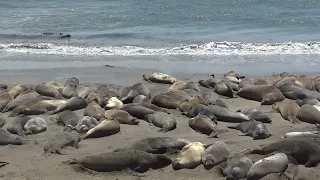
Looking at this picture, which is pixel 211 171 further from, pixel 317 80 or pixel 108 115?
pixel 317 80

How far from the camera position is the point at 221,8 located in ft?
84.6

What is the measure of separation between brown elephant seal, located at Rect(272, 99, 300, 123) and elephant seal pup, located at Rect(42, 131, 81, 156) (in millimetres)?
3338

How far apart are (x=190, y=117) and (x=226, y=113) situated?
1.88 ft

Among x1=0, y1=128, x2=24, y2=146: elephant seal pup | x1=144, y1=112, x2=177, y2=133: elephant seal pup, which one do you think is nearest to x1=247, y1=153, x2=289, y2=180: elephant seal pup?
x1=144, y1=112, x2=177, y2=133: elephant seal pup

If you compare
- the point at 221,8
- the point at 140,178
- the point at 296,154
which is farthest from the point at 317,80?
the point at 221,8

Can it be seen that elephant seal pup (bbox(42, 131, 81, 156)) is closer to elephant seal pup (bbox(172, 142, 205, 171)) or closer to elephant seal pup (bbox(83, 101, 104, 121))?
elephant seal pup (bbox(83, 101, 104, 121))

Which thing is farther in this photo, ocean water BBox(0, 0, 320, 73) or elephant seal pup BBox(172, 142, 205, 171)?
ocean water BBox(0, 0, 320, 73)

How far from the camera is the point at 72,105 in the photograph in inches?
345

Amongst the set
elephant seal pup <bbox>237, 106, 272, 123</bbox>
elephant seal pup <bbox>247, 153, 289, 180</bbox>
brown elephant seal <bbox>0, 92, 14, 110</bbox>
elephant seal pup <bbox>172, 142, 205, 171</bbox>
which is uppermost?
elephant seal pup <bbox>247, 153, 289, 180</bbox>

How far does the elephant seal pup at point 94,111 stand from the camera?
8.12 meters

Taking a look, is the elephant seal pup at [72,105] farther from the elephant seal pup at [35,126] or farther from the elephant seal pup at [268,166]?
the elephant seal pup at [268,166]

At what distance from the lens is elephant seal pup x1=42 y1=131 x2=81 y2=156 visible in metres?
6.75

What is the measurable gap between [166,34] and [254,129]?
12.6 metres

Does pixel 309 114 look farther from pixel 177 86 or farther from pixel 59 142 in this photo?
pixel 59 142
